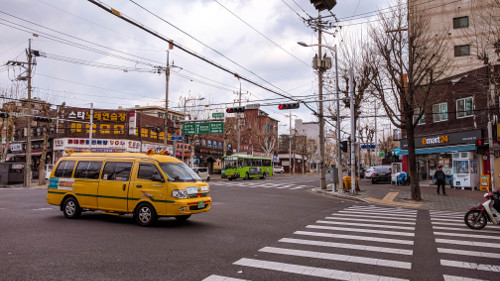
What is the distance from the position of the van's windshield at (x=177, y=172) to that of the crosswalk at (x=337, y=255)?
344 cm

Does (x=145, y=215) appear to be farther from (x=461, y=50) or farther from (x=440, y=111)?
(x=461, y=50)

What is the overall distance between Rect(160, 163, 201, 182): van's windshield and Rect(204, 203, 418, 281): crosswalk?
3442 millimetres

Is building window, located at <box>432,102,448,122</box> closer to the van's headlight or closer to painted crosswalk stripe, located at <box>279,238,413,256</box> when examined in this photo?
painted crosswalk stripe, located at <box>279,238,413,256</box>

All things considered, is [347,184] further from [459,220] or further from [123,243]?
[123,243]

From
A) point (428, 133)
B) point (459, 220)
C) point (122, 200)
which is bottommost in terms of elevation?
point (459, 220)

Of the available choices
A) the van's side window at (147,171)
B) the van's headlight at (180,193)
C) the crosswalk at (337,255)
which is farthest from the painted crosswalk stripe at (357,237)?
the van's side window at (147,171)

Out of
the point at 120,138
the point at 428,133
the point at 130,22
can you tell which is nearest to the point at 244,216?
the point at 130,22

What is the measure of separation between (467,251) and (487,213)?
344 cm

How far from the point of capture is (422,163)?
34.6m

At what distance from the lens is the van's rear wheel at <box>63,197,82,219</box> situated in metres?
10.4

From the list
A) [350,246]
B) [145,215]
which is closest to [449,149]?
[350,246]

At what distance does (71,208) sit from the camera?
1045cm

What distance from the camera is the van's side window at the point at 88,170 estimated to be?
401 inches

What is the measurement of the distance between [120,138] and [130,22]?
36945 millimetres
